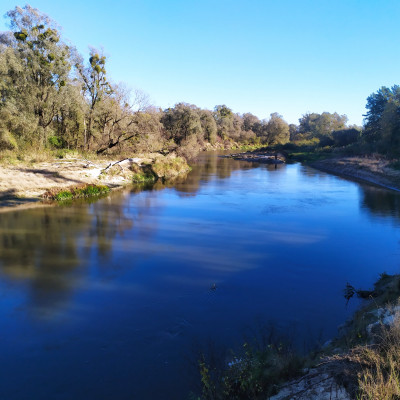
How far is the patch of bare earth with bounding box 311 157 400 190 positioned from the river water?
12.0m

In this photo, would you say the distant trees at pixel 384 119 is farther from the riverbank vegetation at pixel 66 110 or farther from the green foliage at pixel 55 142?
the green foliage at pixel 55 142

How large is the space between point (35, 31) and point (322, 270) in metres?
26.0

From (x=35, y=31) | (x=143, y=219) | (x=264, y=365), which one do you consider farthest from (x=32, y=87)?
(x=264, y=365)

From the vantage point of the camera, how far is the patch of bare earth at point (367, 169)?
2912 centimetres

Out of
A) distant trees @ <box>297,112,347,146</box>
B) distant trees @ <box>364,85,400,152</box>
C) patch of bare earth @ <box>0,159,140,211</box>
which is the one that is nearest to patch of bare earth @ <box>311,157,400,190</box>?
distant trees @ <box>364,85,400,152</box>

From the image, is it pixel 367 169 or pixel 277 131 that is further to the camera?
pixel 277 131

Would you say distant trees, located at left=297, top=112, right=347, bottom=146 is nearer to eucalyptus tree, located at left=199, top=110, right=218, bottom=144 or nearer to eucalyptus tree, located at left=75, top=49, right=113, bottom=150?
eucalyptus tree, located at left=199, top=110, right=218, bottom=144

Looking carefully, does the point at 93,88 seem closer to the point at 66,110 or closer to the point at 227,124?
the point at 66,110

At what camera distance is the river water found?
18.7 ft

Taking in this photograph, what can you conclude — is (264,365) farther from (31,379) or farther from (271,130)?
(271,130)

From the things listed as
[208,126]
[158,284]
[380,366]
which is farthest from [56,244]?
[208,126]

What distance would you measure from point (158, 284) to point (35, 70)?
2197cm

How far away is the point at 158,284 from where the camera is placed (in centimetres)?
910

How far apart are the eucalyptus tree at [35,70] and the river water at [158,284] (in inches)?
384
